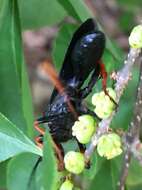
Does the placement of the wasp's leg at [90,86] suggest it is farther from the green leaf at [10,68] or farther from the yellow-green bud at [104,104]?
the yellow-green bud at [104,104]

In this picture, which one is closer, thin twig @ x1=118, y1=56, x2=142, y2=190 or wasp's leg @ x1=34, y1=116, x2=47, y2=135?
thin twig @ x1=118, y1=56, x2=142, y2=190

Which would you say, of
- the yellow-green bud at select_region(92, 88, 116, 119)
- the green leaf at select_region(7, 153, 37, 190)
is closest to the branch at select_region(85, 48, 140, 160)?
the yellow-green bud at select_region(92, 88, 116, 119)

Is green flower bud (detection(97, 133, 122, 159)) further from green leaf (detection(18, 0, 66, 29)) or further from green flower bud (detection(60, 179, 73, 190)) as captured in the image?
green leaf (detection(18, 0, 66, 29))

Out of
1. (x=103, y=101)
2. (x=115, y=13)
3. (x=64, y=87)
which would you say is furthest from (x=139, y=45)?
(x=115, y=13)

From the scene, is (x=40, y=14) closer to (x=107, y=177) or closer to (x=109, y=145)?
(x=107, y=177)

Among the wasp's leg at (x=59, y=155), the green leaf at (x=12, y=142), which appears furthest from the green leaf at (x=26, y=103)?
the green leaf at (x=12, y=142)

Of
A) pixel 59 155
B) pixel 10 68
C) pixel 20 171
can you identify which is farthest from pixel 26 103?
pixel 59 155
